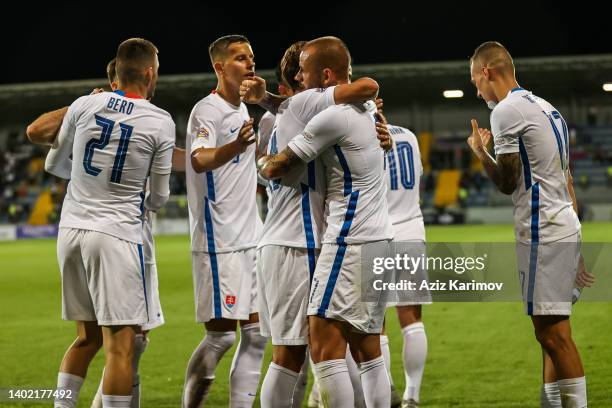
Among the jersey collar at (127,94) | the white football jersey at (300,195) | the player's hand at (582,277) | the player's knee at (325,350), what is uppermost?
the jersey collar at (127,94)

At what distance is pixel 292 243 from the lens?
435 centimetres

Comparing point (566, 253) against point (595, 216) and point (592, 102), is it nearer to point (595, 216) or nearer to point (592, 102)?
point (595, 216)

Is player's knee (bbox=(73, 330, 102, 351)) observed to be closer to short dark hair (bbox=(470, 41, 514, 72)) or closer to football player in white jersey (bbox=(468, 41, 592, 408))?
football player in white jersey (bbox=(468, 41, 592, 408))

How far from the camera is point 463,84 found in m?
39.7

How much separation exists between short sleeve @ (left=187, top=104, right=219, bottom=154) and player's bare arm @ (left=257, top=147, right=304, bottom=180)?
0.95 metres

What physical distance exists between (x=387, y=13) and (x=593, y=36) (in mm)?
8554

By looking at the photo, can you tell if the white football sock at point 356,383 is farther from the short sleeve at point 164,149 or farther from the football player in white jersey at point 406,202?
the short sleeve at point 164,149

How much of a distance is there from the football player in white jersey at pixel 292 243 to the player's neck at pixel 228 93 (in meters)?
1.02

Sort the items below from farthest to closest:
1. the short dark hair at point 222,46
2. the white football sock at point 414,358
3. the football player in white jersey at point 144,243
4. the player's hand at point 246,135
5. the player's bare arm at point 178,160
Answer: the white football sock at point 414,358 → the player's bare arm at point 178,160 → the short dark hair at point 222,46 → the football player in white jersey at point 144,243 → the player's hand at point 246,135

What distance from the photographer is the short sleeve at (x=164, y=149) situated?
4.65 meters

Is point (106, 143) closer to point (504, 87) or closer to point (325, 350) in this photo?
point (325, 350)

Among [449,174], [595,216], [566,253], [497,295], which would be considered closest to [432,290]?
[497,295]

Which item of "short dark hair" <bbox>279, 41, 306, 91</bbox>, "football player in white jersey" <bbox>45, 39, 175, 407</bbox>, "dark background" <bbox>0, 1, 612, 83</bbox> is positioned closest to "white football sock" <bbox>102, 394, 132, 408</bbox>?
"football player in white jersey" <bbox>45, 39, 175, 407</bbox>

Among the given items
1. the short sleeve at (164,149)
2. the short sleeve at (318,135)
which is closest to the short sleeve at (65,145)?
the short sleeve at (164,149)
